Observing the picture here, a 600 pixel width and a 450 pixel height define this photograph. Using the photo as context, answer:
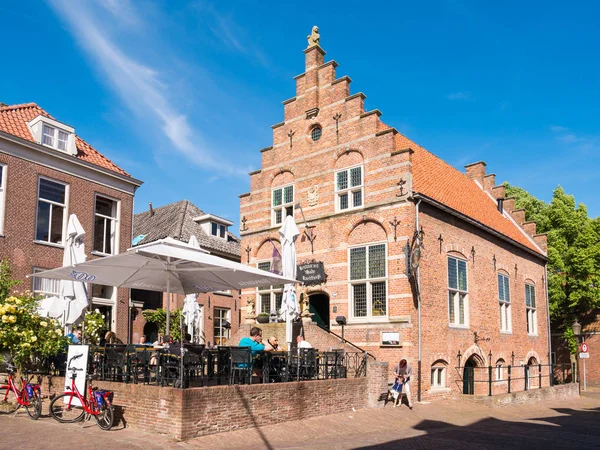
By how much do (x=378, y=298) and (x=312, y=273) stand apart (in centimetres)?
292

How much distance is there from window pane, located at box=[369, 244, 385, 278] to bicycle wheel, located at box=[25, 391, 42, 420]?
11.2m

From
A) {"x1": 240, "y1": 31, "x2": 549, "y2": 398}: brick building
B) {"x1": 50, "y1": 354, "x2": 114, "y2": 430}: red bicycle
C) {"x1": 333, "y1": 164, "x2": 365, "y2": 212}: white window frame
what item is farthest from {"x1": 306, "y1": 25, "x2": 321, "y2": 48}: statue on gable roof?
{"x1": 50, "y1": 354, "x2": 114, "y2": 430}: red bicycle

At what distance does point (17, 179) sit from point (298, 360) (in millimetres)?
12114

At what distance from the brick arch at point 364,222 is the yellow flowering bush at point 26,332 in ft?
34.2

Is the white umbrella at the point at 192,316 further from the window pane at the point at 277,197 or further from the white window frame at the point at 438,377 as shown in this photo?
the white window frame at the point at 438,377

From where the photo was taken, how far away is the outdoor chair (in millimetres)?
11398

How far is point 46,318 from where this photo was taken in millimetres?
12461

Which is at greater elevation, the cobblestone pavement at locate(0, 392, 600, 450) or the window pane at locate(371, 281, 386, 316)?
the window pane at locate(371, 281, 386, 316)

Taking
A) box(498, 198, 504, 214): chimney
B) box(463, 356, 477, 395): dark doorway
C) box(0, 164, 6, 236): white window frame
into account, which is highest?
box(498, 198, 504, 214): chimney

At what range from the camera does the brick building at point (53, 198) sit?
18703mm

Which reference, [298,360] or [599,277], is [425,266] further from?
[599,277]

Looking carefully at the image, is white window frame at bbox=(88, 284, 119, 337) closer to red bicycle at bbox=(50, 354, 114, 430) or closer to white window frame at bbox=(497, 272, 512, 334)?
red bicycle at bbox=(50, 354, 114, 430)

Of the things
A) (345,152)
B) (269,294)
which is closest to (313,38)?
(345,152)

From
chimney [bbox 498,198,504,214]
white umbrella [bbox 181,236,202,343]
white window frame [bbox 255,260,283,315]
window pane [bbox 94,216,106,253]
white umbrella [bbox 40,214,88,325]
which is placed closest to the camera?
white umbrella [bbox 40,214,88,325]
